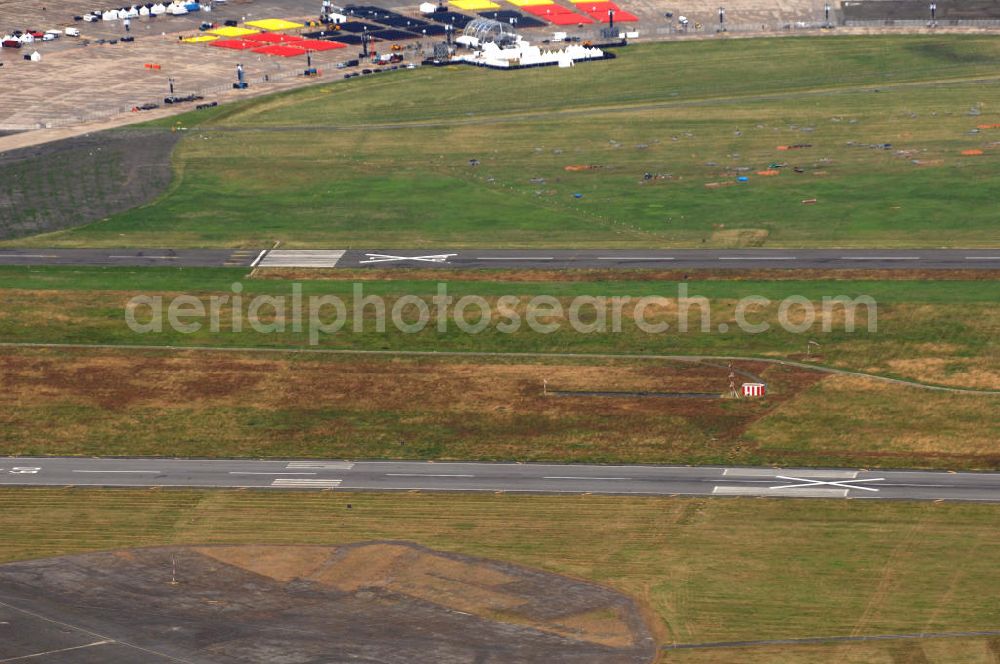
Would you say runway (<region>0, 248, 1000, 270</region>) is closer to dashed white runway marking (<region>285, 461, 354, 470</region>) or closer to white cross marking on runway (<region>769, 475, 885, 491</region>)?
dashed white runway marking (<region>285, 461, 354, 470</region>)

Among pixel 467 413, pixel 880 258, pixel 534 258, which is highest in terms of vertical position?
pixel 880 258

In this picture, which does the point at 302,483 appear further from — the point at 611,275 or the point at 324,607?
the point at 611,275

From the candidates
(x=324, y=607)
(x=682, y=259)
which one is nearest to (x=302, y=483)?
(x=324, y=607)

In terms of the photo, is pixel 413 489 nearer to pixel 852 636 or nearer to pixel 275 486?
pixel 275 486

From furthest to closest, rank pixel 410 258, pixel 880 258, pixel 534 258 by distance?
pixel 410 258, pixel 534 258, pixel 880 258

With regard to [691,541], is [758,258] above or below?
above

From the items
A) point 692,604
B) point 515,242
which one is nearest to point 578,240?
point 515,242

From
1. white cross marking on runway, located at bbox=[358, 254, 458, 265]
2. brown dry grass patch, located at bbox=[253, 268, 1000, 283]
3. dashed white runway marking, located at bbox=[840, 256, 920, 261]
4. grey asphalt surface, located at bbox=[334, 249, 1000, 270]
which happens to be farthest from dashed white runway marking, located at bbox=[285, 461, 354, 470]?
dashed white runway marking, located at bbox=[840, 256, 920, 261]

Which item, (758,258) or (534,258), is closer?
(758,258)
